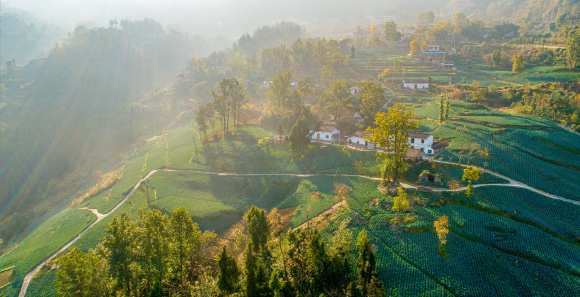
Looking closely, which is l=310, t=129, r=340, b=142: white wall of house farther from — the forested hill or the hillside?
the forested hill

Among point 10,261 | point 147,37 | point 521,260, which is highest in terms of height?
point 147,37

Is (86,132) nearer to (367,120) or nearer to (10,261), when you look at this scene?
(10,261)

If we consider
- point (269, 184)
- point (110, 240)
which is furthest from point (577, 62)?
point (110, 240)

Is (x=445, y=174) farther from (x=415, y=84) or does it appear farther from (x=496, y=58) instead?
(x=496, y=58)

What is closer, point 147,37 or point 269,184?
point 269,184

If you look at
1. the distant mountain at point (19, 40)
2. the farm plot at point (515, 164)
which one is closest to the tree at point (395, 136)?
the farm plot at point (515, 164)

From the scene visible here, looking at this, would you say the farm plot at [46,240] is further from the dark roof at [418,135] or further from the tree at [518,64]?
the tree at [518,64]

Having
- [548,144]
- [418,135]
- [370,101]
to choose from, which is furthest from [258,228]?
[548,144]
